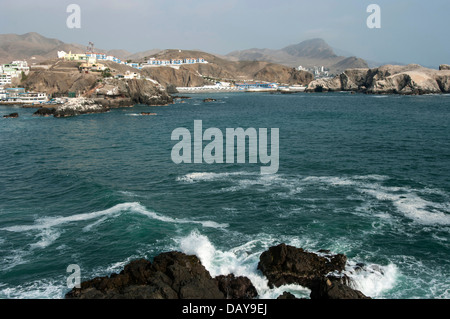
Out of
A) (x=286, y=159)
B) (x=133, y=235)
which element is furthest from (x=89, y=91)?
(x=133, y=235)

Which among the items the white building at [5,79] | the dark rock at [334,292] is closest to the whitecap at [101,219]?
the dark rock at [334,292]

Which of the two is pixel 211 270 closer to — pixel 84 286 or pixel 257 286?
pixel 257 286

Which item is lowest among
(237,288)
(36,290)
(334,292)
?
(36,290)

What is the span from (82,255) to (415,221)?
54.5 ft

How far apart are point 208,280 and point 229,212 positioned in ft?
27.3

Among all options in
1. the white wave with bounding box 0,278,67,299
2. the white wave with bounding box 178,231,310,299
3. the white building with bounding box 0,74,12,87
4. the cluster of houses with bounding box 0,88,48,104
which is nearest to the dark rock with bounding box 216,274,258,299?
the white wave with bounding box 178,231,310,299

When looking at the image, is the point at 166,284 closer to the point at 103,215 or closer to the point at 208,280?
the point at 208,280

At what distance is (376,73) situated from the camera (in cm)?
15425

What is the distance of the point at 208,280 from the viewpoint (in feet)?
40.0

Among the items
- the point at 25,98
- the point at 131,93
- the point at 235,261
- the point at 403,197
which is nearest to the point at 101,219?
the point at 235,261

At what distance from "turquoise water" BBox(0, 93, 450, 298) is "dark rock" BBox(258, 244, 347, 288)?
51 cm

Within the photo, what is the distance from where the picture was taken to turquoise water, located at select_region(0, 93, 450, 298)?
14.8 metres

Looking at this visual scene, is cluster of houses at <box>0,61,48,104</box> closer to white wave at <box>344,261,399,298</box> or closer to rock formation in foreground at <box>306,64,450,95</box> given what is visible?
white wave at <box>344,261,399,298</box>

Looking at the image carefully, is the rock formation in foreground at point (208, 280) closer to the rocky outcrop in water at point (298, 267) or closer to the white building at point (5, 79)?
the rocky outcrop in water at point (298, 267)
